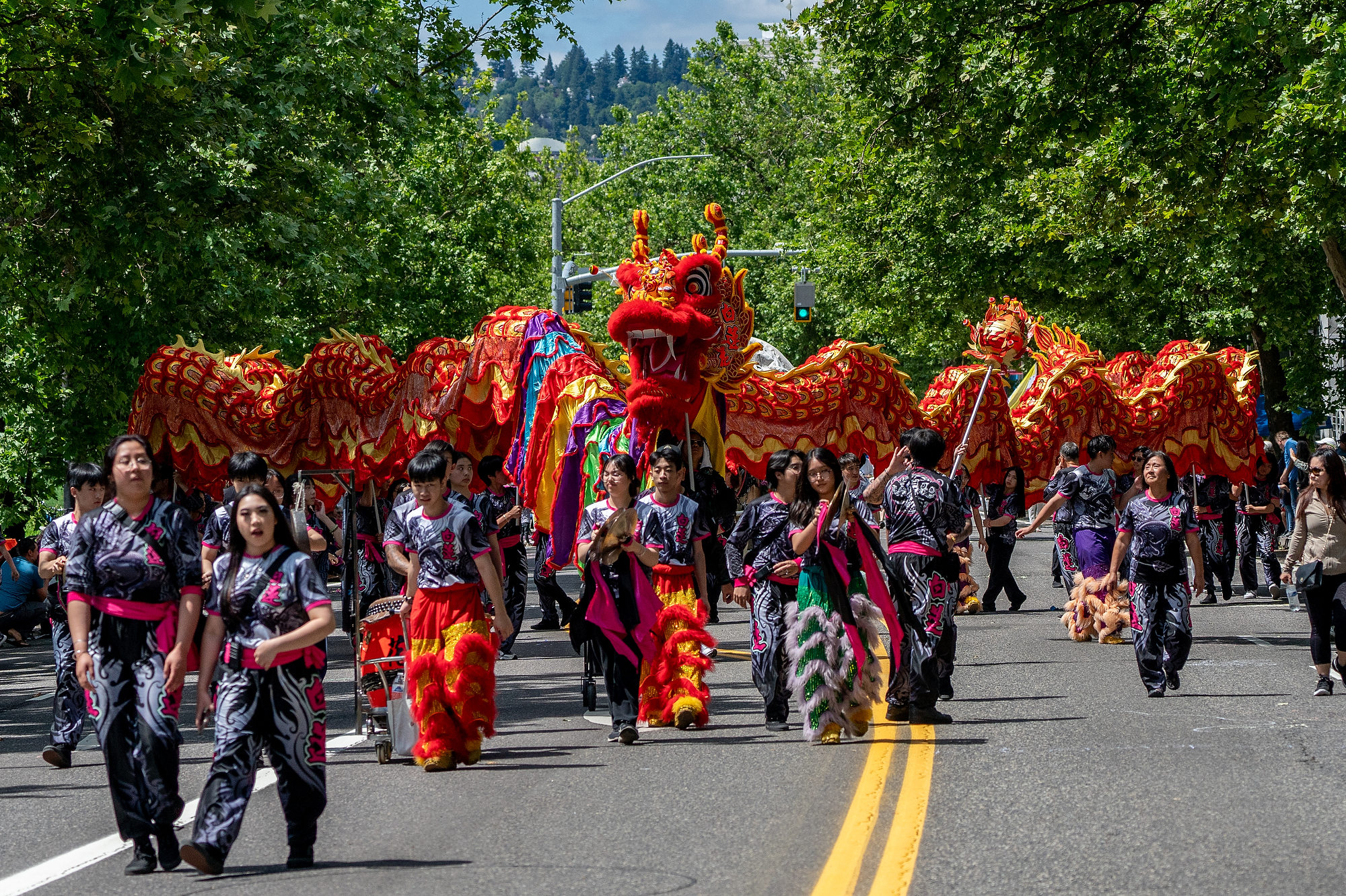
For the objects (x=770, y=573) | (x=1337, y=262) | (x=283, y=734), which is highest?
(x=1337, y=262)

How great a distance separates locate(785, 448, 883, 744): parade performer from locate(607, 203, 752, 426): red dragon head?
339 centimetres

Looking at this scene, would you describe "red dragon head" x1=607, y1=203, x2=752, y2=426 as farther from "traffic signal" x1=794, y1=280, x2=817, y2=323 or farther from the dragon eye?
"traffic signal" x1=794, y1=280, x2=817, y2=323

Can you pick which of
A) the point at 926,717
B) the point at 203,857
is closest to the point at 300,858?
the point at 203,857

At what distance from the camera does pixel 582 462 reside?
44.5ft

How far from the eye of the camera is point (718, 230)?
552 inches

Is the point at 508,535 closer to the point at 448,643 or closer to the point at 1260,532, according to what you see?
the point at 448,643

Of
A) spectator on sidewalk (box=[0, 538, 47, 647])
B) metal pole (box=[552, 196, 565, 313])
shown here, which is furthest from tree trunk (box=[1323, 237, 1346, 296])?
metal pole (box=[552, 196, 565, 313])

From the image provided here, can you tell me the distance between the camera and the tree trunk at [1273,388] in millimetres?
29250

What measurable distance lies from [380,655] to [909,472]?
11.0 feet

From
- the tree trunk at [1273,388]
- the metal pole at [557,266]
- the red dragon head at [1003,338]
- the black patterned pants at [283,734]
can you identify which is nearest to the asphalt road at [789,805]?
the black patterned pants at [283,734]

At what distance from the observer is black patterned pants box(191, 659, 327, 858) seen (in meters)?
6.45

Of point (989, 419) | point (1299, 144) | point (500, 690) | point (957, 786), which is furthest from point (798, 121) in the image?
point (957, 786)

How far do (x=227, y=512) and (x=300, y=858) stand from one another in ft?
8.95

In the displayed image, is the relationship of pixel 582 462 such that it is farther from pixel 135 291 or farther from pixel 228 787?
pixel 228 787
